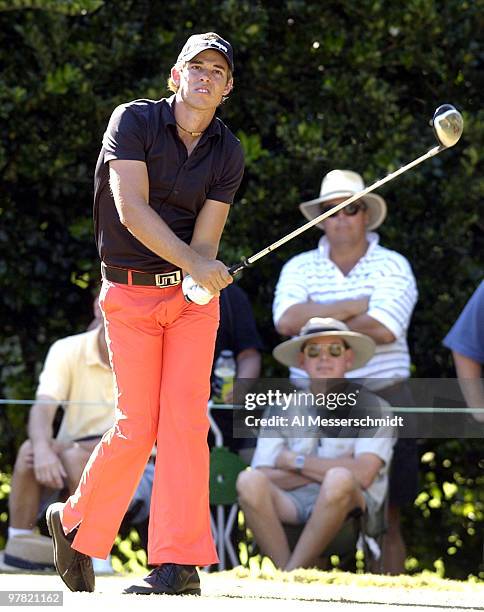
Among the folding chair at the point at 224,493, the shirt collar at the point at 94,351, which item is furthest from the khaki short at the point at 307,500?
the shirt collar at the point at 94,351

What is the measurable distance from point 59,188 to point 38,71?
662mm

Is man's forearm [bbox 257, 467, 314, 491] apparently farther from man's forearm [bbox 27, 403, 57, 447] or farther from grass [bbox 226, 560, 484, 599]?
man's forearm [bbox 27, 403, 57, 447]

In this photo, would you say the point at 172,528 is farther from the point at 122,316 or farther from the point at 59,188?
the point at 59,188

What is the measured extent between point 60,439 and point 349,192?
6.41 ft

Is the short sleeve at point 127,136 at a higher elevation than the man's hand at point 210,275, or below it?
higher

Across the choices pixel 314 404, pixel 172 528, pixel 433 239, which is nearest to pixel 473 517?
pixel 433 239

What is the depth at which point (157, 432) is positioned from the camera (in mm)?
4578

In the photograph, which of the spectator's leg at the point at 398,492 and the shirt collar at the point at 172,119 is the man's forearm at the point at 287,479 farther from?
the shirt collar at the point at 172,119

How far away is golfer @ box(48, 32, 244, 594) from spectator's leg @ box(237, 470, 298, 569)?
166 cm

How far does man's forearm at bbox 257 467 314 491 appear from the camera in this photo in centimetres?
636

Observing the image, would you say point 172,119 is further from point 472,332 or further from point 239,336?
point 239,336

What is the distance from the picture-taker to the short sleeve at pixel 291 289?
698cm

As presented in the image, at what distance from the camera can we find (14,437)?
26.7ft

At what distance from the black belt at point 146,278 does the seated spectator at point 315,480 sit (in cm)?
193
